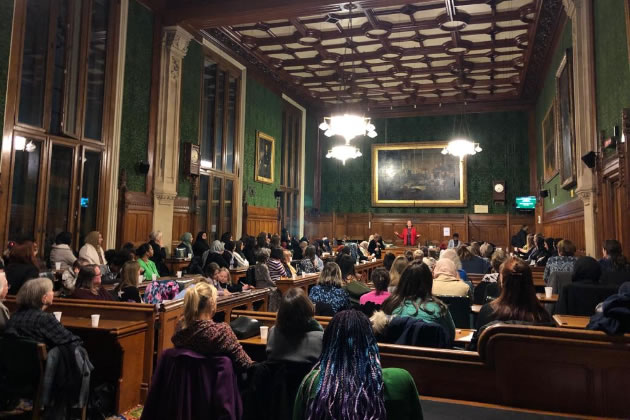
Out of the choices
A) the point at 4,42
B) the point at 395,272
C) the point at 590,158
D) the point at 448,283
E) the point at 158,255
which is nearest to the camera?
the point at 448,283

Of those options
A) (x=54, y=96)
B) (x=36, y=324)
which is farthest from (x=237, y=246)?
(x=36, y=324)

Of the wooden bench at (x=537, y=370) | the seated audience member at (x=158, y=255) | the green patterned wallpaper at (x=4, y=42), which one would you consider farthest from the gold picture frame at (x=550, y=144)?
the green patterned wallpaper at (x=4, y=42)

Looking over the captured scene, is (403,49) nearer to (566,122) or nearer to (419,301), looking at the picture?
(566,122)

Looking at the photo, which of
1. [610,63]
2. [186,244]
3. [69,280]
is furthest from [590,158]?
[69,280]

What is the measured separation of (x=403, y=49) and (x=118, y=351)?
1094 centimetres

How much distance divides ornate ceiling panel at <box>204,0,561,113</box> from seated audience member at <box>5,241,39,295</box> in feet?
23.5

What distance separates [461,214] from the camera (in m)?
17.4

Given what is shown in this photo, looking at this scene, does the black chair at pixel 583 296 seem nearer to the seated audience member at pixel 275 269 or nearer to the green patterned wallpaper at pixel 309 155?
the seated audience member at pixel 275 269

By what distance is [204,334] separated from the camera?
273 centimetres

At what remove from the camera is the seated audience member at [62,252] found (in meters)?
6.95

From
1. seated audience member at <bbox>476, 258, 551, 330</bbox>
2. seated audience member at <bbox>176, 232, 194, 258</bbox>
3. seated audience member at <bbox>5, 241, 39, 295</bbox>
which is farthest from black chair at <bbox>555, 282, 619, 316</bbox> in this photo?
seated audience member at <bbox>176, 232, 194, 258</bbox>

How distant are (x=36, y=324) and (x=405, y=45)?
37.1ft

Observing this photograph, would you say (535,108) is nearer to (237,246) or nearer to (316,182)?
(316,182)

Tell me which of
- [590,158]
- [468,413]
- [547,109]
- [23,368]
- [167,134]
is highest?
[547,109]
